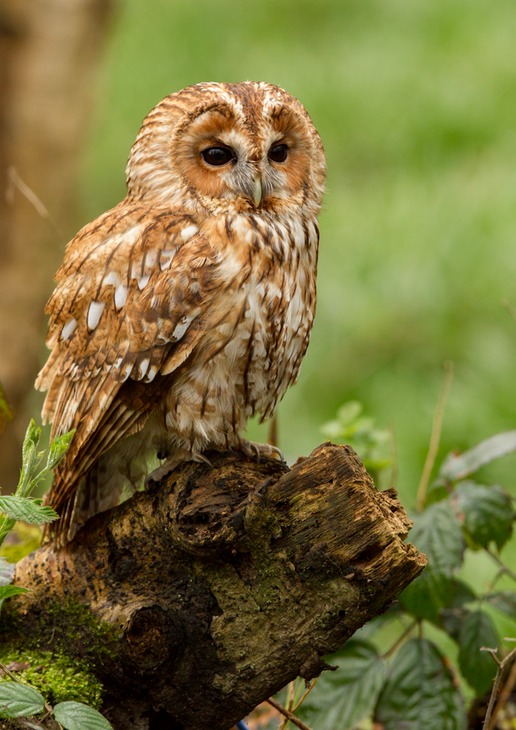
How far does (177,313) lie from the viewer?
217 centimetres

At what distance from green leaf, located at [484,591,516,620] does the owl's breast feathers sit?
29.7 inches

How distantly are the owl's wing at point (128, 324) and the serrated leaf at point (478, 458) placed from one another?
0.75 metres

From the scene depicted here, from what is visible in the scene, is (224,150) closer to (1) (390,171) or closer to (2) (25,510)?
(2) (25,510)

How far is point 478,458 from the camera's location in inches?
96.4

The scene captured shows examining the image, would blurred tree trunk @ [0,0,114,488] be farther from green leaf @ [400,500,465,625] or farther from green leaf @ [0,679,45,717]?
green leaf @ [0,679,45,717]

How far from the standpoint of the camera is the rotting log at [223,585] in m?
1.91

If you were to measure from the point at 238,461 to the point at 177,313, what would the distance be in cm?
35

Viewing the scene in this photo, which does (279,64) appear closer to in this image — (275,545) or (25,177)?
(25,177)

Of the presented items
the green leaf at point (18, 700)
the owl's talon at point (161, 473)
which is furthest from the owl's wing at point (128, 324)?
the green leaf at point (18, 700)

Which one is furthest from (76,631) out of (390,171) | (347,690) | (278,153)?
(390,171)

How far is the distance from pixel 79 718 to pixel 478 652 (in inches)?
39.8

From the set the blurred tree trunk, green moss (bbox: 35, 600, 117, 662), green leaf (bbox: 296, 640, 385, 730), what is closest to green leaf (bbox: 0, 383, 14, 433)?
green moss (bbox: 35, 600, 117, 662)

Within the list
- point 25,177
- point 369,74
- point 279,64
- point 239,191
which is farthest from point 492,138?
point 239,191

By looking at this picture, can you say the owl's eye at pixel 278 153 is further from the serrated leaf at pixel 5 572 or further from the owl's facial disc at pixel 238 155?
the serrated leaf at pixel 5 572
